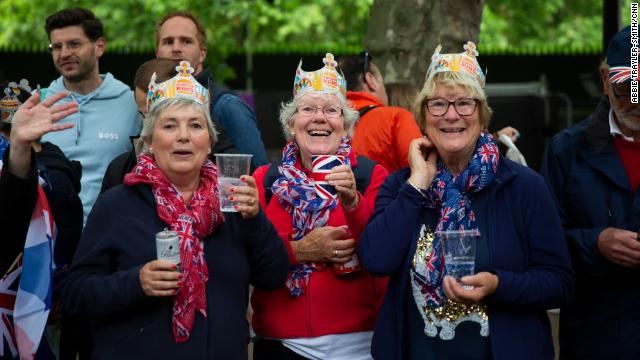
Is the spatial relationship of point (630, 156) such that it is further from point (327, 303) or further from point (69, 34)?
point (69, 34)

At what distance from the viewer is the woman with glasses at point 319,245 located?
13.6ft

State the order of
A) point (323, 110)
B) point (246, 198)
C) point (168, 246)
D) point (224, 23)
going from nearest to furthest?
1. point (168, 246)
2. point (246, 198)
3. point (323, 110)
4. point (224, 23)

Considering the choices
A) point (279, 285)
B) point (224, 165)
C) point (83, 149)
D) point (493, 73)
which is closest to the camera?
point (224, 165)

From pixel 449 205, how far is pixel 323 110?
805 millimetres

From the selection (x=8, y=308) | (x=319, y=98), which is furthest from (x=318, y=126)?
(x=8, y=308)

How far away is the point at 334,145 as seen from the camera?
432 cm

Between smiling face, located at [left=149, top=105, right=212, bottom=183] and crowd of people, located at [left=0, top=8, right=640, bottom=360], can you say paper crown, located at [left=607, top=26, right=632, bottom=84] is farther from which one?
smiling face, located at [left=149, top=105, right=212, bottom=183]

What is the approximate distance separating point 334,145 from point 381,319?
2.70ft

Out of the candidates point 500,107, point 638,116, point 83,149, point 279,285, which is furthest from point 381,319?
point 500,107

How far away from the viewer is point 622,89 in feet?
14.0

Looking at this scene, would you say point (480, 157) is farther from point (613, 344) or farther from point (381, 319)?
point (613, 344)

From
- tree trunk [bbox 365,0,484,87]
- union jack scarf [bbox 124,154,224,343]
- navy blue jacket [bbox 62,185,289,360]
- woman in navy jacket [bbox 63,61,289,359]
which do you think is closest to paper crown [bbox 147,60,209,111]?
woman in navy jacket [bbox 63,61,289,359]

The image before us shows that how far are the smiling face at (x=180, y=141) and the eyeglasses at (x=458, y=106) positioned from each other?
96 centimetres

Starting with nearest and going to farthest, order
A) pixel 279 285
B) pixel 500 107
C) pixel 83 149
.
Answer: pixel 279 285
pixel 83 149
pixel 500 107
